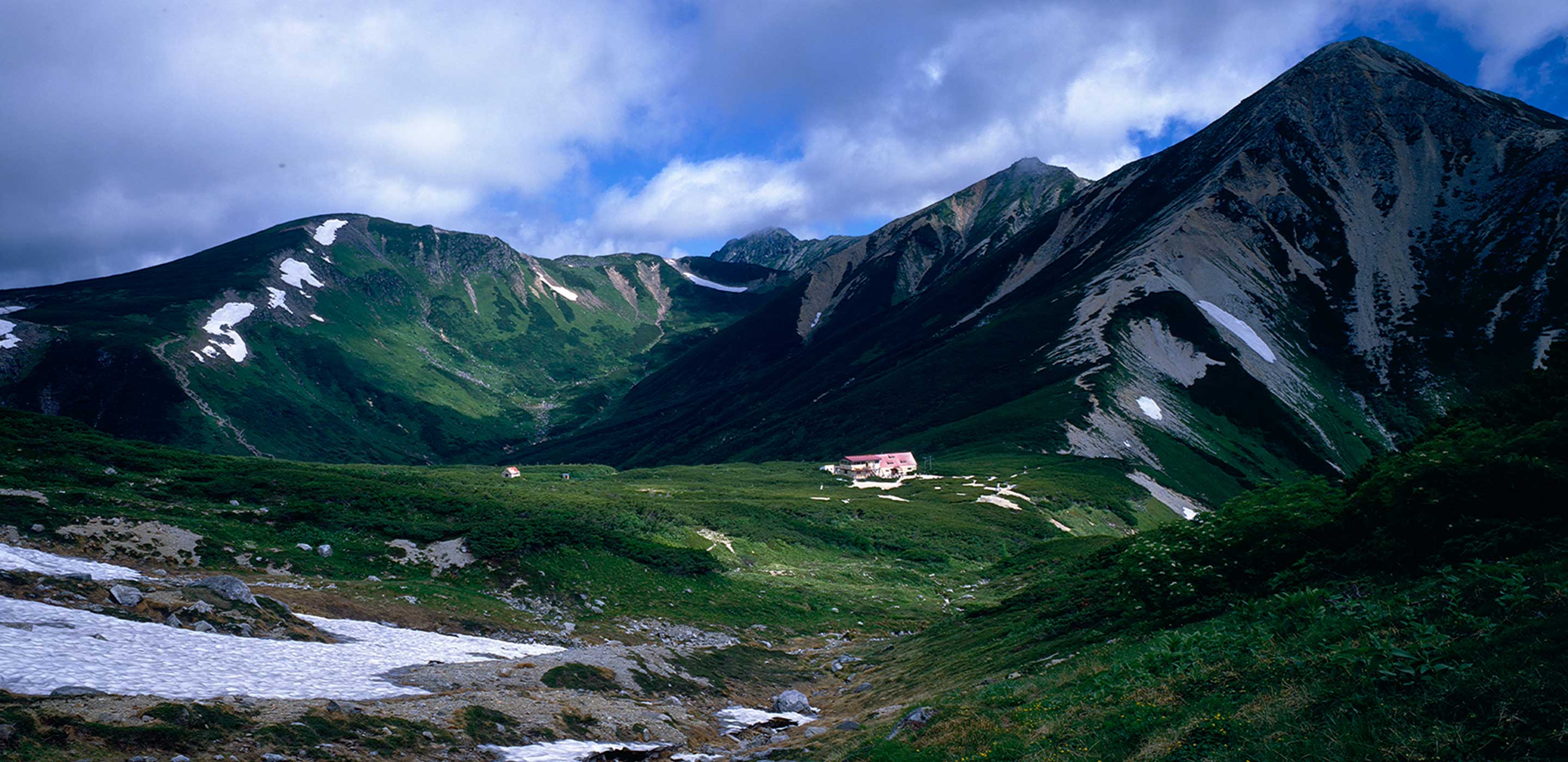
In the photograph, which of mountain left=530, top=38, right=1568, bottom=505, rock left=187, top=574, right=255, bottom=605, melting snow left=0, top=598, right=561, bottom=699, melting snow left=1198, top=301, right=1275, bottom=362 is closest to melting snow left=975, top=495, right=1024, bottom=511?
mountain left=530, top=38, right=1568, bottom=505

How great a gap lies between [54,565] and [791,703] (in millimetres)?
26981

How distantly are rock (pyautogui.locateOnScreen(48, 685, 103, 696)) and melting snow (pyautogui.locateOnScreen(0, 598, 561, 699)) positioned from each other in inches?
7.8

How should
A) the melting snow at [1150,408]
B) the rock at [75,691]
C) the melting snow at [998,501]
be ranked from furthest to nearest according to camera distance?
the melting snow at [1150,408] < the melting snow at [998,501] < the rock at [75,691]

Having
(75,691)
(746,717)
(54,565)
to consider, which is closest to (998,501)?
(746,717)

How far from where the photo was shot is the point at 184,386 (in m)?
194

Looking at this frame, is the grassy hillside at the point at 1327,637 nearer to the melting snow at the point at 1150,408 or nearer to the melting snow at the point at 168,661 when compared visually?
the melting snow at the point at 168,661

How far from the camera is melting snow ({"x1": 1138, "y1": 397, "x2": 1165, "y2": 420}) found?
129375mm

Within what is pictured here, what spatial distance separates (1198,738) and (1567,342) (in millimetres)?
23443

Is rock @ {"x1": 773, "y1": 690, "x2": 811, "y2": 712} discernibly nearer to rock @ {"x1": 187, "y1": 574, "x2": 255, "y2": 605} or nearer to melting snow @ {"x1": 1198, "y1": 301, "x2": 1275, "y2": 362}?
rock @ {"x1": 187, "y1": 574, "x2": 255, "y2": 605}

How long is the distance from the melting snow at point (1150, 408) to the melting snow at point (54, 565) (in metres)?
133

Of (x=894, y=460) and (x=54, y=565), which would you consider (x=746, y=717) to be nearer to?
(x=54, y=565)

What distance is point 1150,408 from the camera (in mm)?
131500

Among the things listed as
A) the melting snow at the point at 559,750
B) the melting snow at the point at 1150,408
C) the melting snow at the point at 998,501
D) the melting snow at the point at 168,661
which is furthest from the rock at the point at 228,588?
the melting snow at the point at 1150,408

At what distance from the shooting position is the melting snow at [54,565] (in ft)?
84.3
